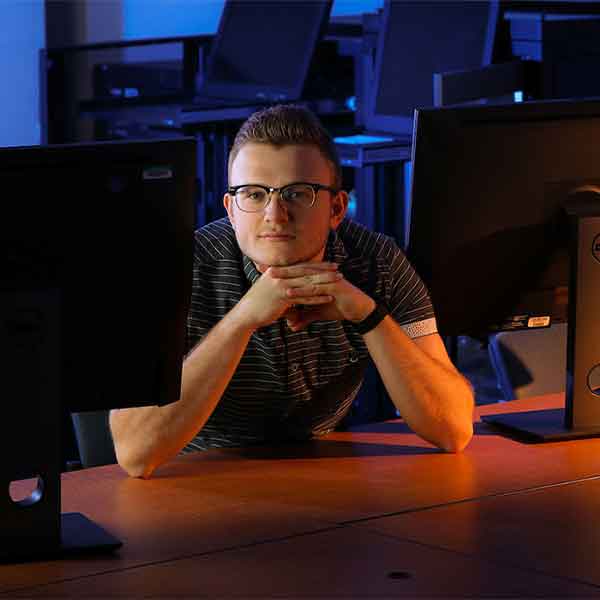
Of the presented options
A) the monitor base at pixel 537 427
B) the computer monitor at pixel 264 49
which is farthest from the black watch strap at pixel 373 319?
the computer monitor at pixel 264 49

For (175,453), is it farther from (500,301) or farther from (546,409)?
(546,409)

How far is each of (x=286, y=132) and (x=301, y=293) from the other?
256mm

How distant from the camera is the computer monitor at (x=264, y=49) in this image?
5.02m

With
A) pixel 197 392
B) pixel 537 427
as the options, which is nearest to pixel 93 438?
pixel 197 392

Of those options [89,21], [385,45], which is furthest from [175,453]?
[89,21]

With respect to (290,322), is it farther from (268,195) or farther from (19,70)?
(19,70)

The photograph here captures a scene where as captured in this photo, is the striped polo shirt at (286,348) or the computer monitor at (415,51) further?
the computer monitor at (415,51)

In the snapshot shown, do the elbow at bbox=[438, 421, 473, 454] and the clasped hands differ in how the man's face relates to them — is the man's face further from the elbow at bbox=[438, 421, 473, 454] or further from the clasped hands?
the elbow at bbox=[438, 421, 473, 454]

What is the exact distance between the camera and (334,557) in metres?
1.54

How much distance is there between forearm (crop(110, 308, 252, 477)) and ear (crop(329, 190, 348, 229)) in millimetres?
224

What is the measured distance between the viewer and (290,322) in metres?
2.09

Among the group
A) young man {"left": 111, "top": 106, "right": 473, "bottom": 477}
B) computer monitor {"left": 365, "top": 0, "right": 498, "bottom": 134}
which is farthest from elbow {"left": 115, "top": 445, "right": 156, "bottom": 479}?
computer monitor {"left": 365, "top": 0, "right": 498, "bottom": 134}

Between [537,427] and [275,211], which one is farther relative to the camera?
[537,427]

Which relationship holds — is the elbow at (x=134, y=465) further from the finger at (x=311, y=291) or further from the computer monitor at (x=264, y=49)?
the computer monitor at (x=264, y=49)
